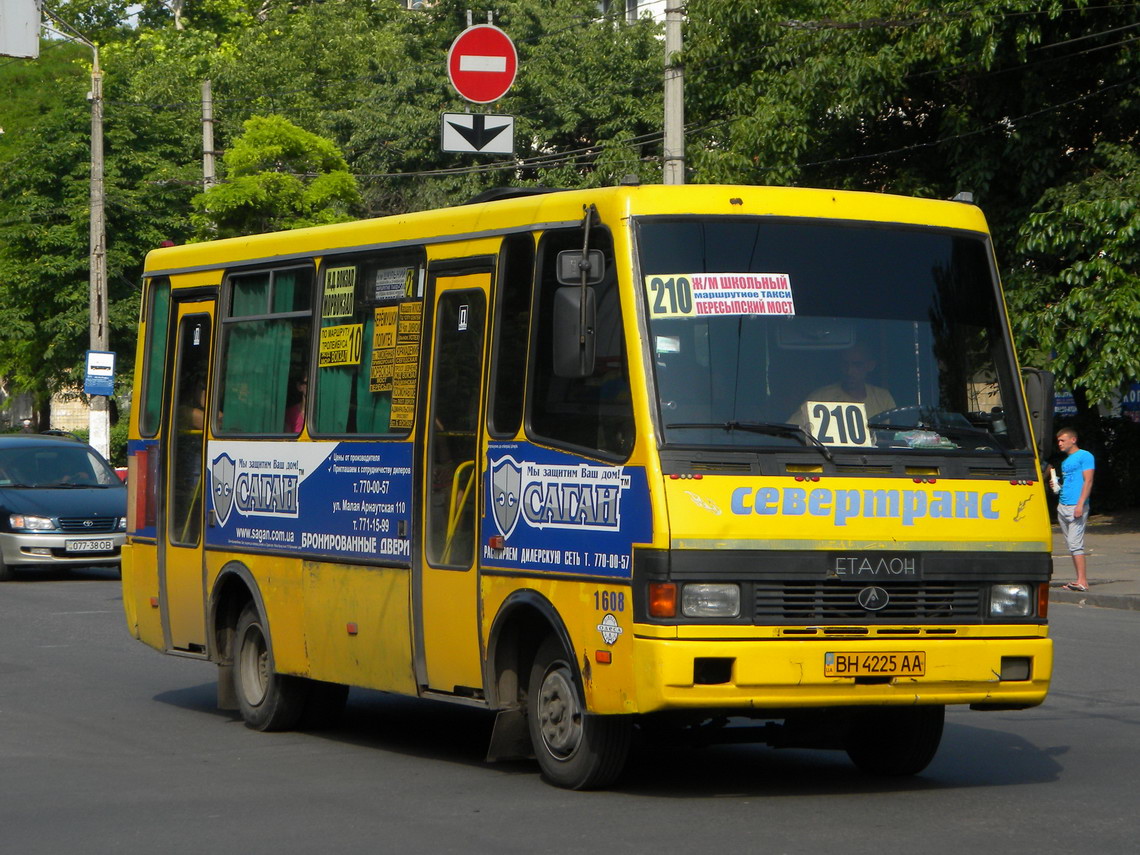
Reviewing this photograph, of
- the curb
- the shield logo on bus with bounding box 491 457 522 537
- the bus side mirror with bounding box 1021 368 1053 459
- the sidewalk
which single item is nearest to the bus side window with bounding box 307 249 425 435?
the shield logo on bus with bounding box 491 457 522 537

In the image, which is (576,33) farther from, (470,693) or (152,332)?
(470,693)

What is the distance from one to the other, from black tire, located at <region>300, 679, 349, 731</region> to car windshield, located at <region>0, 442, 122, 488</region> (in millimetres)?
12935

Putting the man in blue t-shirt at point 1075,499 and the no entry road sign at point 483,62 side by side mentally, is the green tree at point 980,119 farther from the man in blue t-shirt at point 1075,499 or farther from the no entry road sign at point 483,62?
the man in blue t-shirt at point 1075,499

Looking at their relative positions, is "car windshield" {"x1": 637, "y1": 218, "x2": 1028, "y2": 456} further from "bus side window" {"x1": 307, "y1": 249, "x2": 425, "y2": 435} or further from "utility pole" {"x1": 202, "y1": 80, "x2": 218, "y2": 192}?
"utility pole" {"x1": 202, "y1": 80, "x2": 218, "y2": 192}

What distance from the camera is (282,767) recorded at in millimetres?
9461

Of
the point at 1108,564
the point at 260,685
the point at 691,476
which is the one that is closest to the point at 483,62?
the point at 1108,564

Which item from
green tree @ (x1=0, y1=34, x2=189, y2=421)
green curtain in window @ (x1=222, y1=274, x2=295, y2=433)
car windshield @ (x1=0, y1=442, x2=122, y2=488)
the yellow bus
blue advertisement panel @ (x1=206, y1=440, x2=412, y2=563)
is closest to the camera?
the yellow bus

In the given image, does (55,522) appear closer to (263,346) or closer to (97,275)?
(263,346)

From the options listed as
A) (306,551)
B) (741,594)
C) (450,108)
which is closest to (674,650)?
(741,594)

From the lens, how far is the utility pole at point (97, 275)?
35.4 m

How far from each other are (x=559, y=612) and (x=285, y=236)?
11.9 ft

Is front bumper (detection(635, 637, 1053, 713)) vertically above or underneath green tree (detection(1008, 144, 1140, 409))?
underneath

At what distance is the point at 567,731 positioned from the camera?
8383mm

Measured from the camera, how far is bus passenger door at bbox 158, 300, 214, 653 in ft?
38.1
